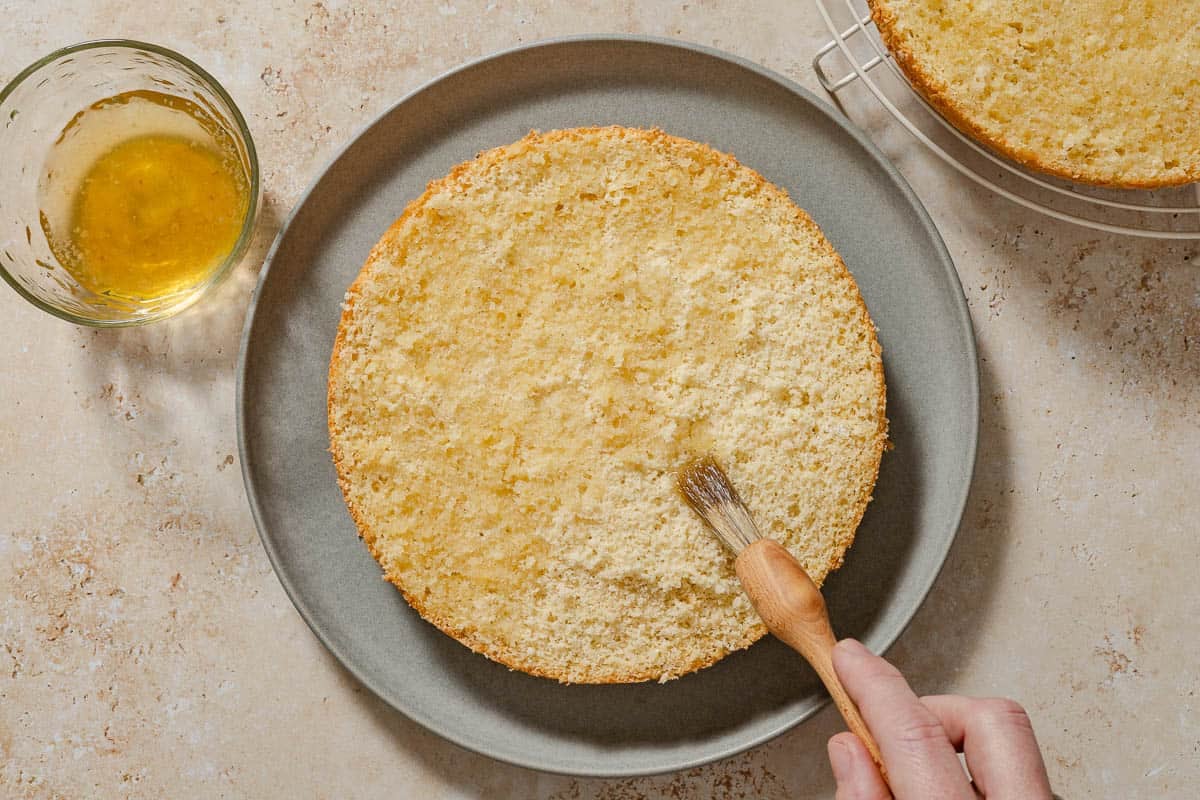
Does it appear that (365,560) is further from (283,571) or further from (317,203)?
(317,203)

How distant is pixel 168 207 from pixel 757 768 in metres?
2.19

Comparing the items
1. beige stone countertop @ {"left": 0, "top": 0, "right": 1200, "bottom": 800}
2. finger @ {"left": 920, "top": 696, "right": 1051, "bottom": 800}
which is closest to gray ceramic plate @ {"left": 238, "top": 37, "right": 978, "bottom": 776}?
beige stone countertop @ {"left": 0, "top": 0, "right": 1200, "bottom": 800}

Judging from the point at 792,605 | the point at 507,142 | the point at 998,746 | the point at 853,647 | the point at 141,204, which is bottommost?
the point at 998,746

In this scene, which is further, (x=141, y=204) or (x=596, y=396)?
(x=141, y=204)

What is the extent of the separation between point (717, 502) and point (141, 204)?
66.2 inches

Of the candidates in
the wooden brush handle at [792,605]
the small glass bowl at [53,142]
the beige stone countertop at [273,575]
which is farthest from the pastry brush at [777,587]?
the small glass bowl at [53,142]

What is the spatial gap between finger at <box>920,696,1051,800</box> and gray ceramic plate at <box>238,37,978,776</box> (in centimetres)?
34

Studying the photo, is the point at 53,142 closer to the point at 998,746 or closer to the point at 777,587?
the point at 777,587

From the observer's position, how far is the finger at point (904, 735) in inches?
63.6

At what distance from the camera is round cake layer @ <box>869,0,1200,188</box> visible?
7.29 ft

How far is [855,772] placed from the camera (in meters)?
1.71

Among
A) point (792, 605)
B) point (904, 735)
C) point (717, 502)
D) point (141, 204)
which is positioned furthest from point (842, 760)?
point (141, 204)

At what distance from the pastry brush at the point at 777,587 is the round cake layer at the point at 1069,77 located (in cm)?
119

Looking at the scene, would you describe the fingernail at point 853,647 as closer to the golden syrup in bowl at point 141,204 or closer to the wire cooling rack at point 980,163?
the wire cooling rack at point 980,163
